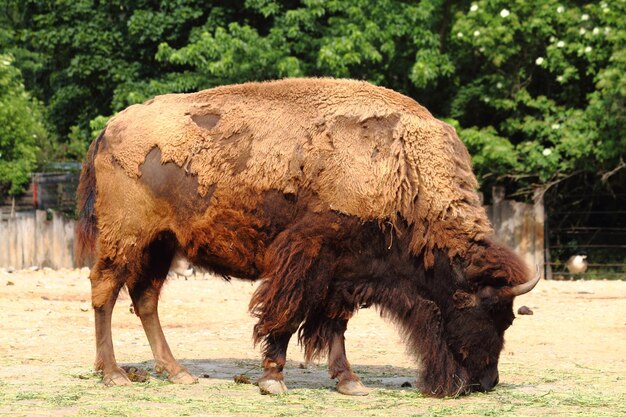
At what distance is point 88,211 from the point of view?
8242 millimetres

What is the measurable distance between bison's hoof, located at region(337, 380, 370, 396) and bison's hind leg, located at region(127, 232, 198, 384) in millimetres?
1370

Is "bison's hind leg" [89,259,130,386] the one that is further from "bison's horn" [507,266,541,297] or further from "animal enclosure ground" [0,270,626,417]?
"bison's horn" [507,266,541,297]

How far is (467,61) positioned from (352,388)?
46.4 feet

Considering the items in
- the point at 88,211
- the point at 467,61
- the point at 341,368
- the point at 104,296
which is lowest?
the point at 341,368

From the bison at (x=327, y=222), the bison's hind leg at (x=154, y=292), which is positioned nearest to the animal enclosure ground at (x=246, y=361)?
the bison's hind leg at (x=154, y=292)

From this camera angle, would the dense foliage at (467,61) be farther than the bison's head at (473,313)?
Yes

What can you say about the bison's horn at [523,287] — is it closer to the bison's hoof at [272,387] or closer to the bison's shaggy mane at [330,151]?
the bison's shaggy mane at [330,151]

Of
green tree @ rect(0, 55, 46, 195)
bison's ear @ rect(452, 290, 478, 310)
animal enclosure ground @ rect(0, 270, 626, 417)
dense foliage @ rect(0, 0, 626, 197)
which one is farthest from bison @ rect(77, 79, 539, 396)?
green tree @ rect(0, 55, 46, 195)

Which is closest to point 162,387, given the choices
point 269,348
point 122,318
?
point 269,348

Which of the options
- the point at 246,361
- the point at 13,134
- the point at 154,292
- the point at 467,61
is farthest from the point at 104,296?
the point at 13,134

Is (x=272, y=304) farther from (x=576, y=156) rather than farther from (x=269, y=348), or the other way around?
(x=576, y=156)

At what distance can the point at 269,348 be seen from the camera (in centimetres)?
758

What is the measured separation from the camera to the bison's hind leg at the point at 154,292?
26.8 feet

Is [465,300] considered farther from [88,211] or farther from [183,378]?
[88,211]
